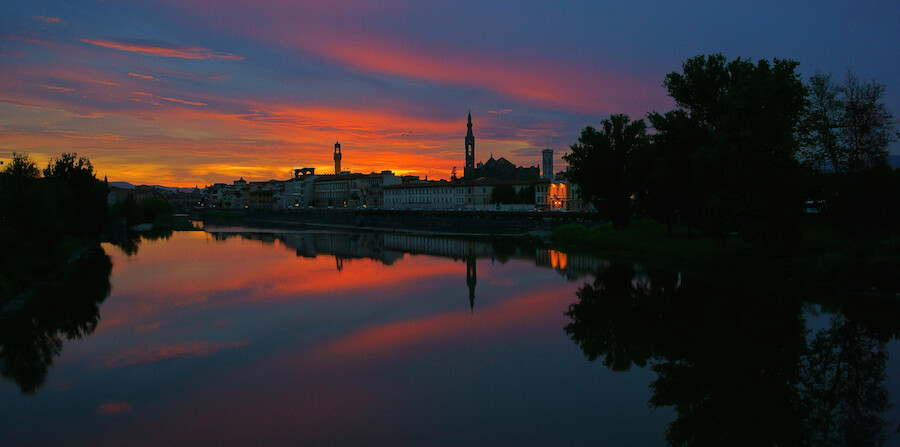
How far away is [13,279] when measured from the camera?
85.0ft

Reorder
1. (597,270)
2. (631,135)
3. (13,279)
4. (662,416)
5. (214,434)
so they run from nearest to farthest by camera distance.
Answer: (214,434)
(662,416)
(13,279)
(597,270)
(631,135)

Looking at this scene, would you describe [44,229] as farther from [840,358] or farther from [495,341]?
[840,358]

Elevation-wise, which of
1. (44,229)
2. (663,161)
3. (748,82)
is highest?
(748,82)

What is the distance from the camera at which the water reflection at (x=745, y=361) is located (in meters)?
12.0

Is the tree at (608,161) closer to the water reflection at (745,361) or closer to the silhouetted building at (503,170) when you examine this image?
the water reflection at (745,361)

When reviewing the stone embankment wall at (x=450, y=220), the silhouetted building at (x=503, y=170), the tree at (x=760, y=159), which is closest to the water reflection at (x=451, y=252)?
the stone embankment wall at (x=450, y=220)

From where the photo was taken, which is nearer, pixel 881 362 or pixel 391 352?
pixel 881 362

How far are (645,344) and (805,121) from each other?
21.6 m

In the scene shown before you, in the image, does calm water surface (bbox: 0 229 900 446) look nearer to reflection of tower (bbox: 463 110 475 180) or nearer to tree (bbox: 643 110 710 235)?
tree (bbox: 643 110 710 235)

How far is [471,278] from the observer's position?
113 feet

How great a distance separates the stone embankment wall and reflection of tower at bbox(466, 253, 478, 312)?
18329 mm

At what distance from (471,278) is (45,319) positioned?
2030 centimetres

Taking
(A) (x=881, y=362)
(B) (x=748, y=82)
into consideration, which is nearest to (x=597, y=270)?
(B) (x=748, y=82)

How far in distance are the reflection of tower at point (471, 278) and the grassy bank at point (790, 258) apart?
31.7ft
